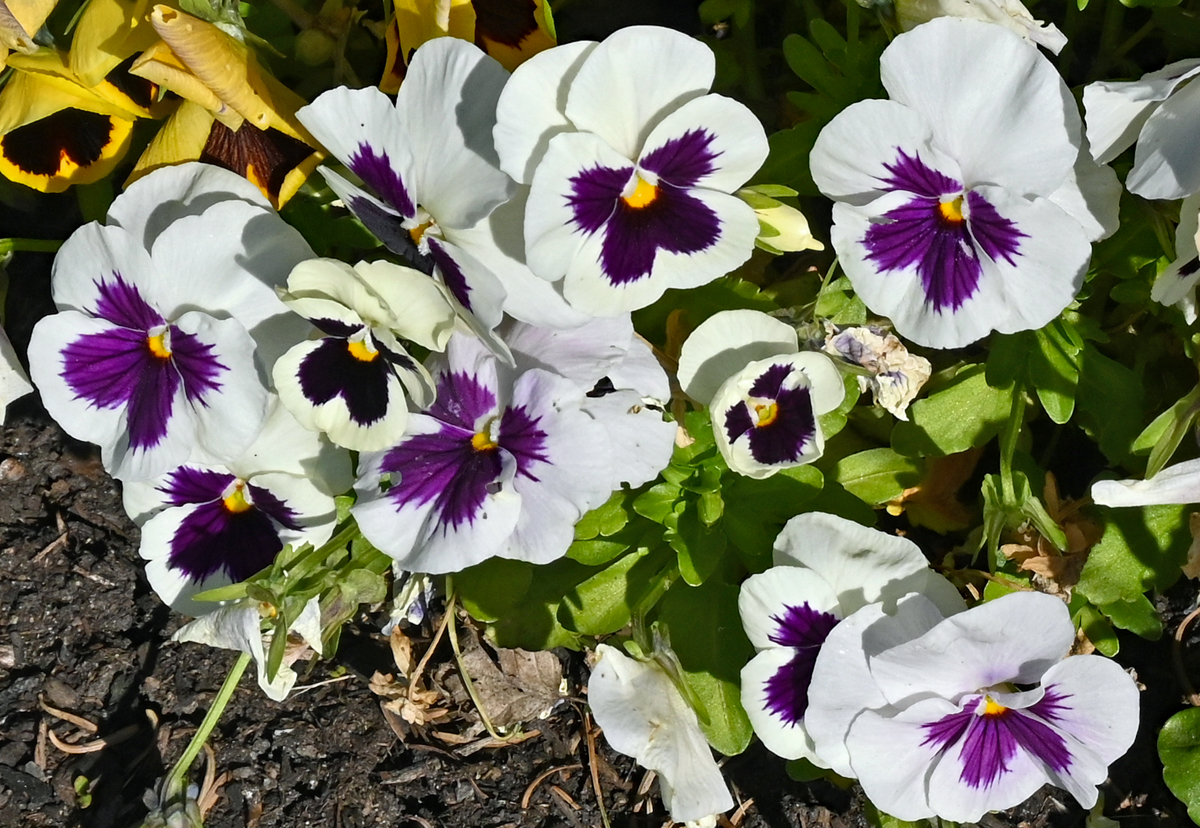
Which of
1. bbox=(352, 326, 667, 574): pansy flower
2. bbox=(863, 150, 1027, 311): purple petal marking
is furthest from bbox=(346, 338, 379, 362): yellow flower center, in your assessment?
bbox=(863, 150, 1027, 311): purple petal marking

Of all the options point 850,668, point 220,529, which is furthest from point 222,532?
point 850,668

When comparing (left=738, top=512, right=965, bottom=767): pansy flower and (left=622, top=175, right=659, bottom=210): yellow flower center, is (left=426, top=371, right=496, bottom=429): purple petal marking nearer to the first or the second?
(left=622, top=175, right=659, bottom=210): yellow flower center

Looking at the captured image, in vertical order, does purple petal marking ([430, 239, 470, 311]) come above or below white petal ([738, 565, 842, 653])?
above

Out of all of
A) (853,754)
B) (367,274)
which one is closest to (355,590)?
(367,274)

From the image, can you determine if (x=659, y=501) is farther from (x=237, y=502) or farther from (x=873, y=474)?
(x=237, y=502)

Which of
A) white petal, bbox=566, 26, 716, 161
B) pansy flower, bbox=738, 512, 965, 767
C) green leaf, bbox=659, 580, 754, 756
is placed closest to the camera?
white petal, bbox=566, 26, 716, 161

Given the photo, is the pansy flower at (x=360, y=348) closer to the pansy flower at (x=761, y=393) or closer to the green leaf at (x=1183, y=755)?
the pansy flower at (x=761, y=393)

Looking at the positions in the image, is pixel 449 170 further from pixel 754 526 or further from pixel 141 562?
pixel 141 562
